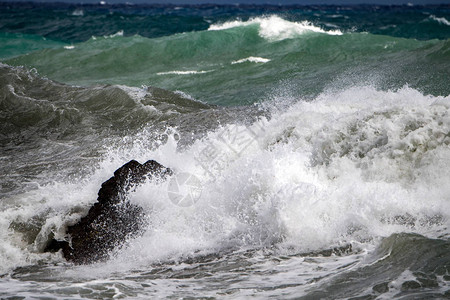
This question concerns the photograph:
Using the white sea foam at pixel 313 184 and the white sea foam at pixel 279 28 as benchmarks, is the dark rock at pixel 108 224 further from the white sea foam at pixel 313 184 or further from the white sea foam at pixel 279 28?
the white sea foam at pixel 279 28

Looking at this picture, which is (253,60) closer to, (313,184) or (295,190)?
(313,184)

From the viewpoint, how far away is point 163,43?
2270 centimetres

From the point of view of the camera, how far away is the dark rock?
589 cm

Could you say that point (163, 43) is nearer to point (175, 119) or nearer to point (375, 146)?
point (175, 119)

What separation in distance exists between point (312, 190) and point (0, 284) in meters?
3.42

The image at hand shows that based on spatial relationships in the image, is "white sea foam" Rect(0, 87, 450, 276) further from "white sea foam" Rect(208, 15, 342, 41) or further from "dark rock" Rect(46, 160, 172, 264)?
"white sea foam" Rect(208, 15, 342, 41)

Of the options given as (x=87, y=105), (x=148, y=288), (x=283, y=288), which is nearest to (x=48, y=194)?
(x=148, y=288)
